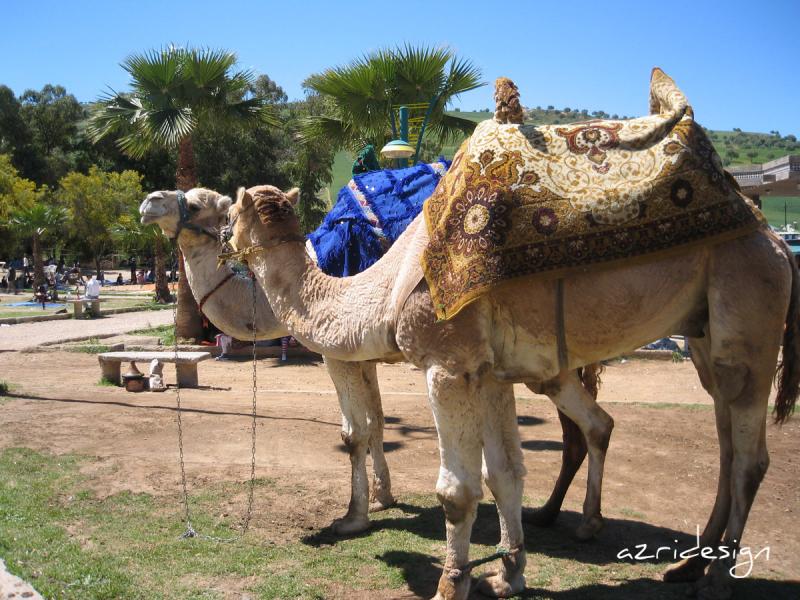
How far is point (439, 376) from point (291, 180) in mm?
40859

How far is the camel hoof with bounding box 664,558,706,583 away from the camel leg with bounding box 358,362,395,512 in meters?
2.39

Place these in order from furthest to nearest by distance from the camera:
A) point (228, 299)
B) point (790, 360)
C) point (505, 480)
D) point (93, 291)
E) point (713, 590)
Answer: point (93, 291), point (228, 299), point (505, 480), point (790, 360), point (713, 590)

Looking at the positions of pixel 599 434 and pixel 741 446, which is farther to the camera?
pixel 599 434

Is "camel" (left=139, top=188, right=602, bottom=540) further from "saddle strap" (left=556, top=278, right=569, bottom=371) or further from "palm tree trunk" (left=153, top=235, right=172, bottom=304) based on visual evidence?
"palm tree trunk" (left=153, top=235, right=172, bottom=304)

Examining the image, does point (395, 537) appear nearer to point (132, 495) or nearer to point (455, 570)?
point (455, 570)

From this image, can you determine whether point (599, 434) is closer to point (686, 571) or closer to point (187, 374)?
point (686, 571)

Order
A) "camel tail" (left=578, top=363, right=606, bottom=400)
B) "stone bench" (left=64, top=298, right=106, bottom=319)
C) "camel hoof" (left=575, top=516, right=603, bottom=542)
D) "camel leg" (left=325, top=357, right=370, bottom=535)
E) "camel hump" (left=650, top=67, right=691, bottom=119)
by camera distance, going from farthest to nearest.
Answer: "stone bench" (left=64, top=298, right=106, bottom=319) < "camel tail" (left=578, top=363, right=606, bottom=400) < "camel leg" (left=325, top=357, right=370, bottom=535) < "camel hoof" (left=575, top=516, right=603, bottom=542) < "camel hump" (left=650, top=67, right=691, bottom=119)

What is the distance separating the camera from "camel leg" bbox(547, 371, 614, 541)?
5.23 meters

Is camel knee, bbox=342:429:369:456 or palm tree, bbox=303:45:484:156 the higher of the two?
palm tree, bbox=303:45:484:156

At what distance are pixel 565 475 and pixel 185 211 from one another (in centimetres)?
350

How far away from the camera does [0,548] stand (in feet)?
15.5

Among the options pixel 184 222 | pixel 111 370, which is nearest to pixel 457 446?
pixel 184 222

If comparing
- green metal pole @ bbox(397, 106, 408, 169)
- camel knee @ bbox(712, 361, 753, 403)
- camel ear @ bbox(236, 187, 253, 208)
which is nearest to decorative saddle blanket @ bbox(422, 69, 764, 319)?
camel knee @ bbox(712, 361, 753, 403)

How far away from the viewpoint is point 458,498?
3848 millimetres
